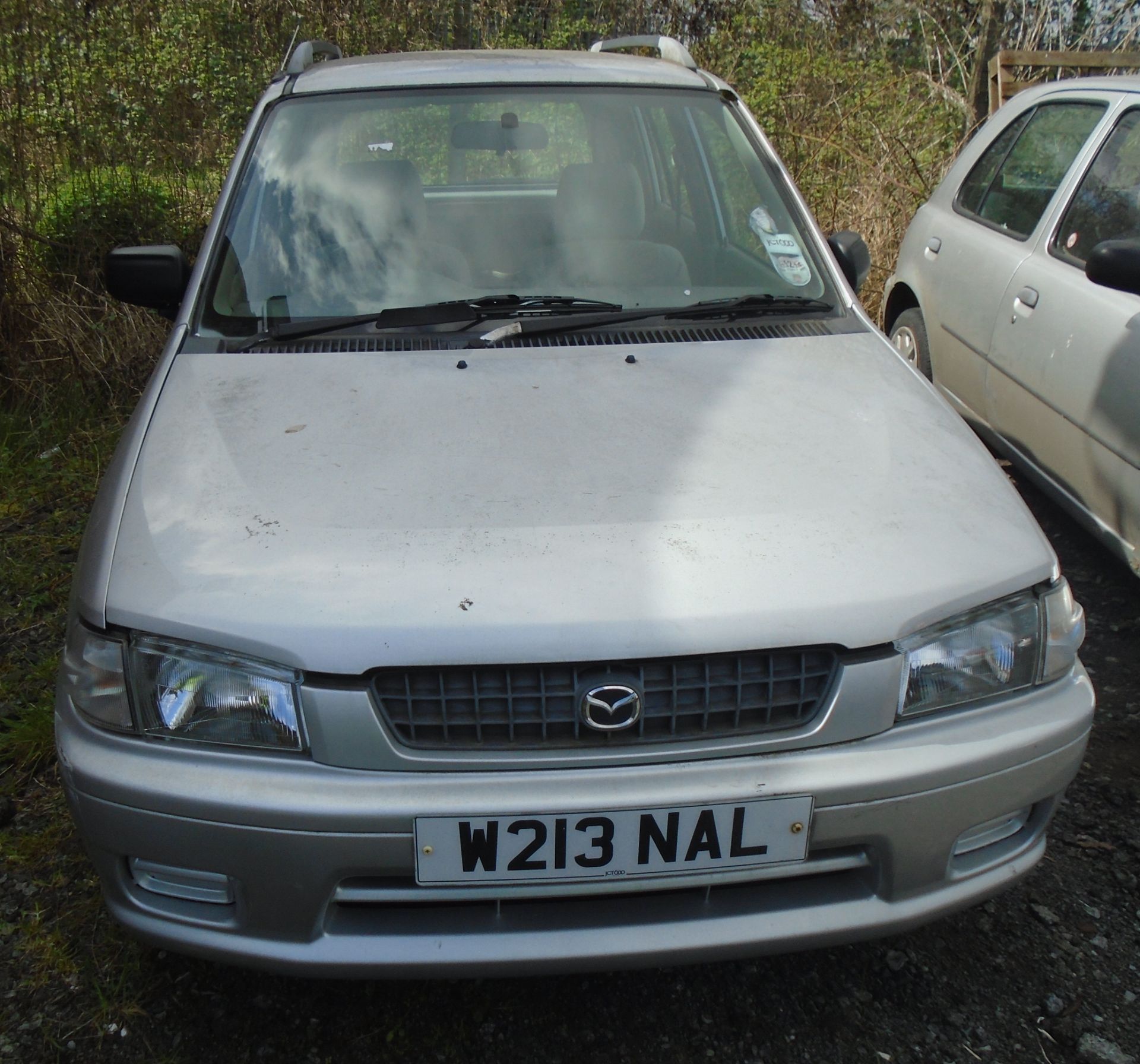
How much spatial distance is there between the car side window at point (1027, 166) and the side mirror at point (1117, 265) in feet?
2.93

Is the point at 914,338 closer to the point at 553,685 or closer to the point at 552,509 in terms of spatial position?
the point at 552,509

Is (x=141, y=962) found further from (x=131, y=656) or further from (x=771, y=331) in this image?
(x=771, y=331)

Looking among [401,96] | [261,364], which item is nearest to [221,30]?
[401,96]

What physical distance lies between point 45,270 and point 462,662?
4678mm

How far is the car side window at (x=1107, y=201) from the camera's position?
3.39 metres

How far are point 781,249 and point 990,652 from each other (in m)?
1.39

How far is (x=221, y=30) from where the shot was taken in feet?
25.1

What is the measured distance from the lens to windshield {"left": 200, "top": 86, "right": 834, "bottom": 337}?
2594mm

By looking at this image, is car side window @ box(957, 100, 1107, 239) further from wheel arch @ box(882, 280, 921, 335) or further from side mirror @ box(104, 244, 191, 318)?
side mirror @ box(104, 244, 191, 318)

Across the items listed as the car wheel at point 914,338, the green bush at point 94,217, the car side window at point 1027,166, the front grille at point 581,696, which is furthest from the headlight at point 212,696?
the green bush at point 94,217

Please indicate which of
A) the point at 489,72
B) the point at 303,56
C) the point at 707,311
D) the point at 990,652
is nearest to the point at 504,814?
the point at 990,652

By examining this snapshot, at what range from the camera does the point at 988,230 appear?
13.6ft

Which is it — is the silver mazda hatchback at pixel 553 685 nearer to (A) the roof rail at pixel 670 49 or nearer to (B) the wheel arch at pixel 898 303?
(A) the roof rail at pixel 670 49

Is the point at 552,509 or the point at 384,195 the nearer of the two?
the point at 552,509
